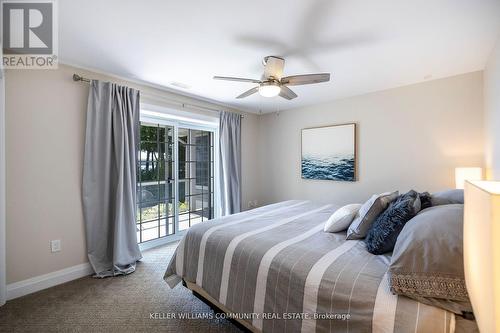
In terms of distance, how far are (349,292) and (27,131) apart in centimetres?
314

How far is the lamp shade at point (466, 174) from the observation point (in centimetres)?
253

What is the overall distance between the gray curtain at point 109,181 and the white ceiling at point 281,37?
43 cm

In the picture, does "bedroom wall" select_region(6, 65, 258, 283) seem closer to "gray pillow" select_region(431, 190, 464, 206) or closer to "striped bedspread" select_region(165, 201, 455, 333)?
"striped bedspread" select_region(165, 201, 455, 333)

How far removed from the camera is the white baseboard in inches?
87.5

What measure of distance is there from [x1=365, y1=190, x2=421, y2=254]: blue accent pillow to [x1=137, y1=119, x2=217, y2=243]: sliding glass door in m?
3.09

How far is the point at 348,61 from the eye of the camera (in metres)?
2.48

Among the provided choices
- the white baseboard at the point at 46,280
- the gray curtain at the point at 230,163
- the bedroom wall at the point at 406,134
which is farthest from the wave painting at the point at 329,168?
the white baseboard at the point at 46,280

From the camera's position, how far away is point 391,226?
1.54m

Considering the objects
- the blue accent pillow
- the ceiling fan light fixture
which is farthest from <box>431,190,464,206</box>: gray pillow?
the ceiling fan light fixture

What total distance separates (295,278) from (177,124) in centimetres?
320

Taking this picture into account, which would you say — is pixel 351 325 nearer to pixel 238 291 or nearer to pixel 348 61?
pixel 238 291

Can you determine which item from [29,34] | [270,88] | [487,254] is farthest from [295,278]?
[29,34]

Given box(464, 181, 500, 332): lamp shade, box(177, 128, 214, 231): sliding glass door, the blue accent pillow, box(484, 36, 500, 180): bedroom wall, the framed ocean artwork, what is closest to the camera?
box(464, 181, 500, 332): lamp shade

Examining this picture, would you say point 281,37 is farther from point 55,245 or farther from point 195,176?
point 55,245
